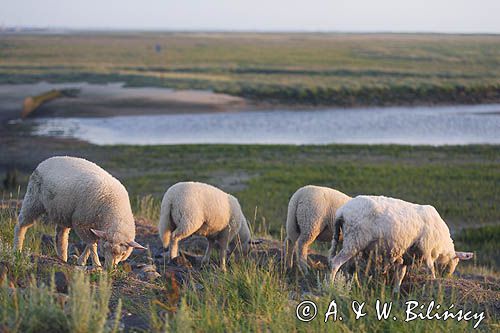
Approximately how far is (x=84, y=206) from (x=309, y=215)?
10.4ft

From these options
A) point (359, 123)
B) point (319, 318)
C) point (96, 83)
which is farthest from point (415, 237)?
point (96, 83)

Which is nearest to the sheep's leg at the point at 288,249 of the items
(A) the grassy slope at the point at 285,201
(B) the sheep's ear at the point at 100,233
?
(A) the grassy slope at the point at 285,201

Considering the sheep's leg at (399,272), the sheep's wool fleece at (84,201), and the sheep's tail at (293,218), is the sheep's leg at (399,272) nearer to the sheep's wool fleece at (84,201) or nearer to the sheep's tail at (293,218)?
the sheep's tail at (293,218)

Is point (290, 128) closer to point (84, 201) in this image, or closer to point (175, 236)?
point (175, 236)

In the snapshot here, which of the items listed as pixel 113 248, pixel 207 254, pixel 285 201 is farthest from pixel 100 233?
pixel 285 201

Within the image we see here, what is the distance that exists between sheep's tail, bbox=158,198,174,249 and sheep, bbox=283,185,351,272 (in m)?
1.73

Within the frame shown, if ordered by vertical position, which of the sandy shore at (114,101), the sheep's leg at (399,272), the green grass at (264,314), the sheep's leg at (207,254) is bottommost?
the sandy shore at (114,101)

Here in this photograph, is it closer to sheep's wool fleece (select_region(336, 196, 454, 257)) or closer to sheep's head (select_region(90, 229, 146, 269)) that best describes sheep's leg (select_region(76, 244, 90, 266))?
sheep's head (select_region(90, 229, 146, 269))

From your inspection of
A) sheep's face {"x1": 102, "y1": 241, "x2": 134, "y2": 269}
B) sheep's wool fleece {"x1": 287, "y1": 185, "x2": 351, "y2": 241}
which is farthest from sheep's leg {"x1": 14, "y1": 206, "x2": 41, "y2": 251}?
sheep's wool fleece {"x1": 287, "y1": 185, "x2": 351, "y2": 241}

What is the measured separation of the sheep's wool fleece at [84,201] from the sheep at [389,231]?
2.62 metres

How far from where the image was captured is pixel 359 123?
127ft

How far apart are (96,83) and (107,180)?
47399 mm

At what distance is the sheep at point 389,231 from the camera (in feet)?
25.3

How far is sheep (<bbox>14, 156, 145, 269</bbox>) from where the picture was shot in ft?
26.0
